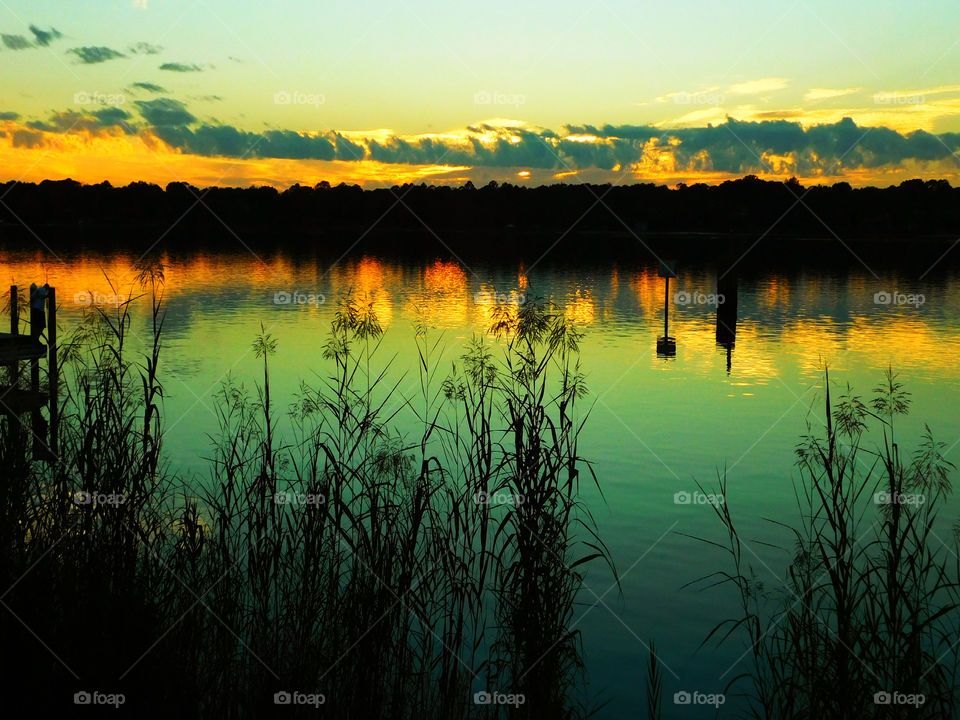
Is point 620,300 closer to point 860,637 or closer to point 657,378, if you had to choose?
point 657,378

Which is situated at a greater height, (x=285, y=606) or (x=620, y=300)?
(x=620, y=300)

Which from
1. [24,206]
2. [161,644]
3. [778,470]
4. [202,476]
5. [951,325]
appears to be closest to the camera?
[161,644]

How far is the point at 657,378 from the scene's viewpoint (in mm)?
24953

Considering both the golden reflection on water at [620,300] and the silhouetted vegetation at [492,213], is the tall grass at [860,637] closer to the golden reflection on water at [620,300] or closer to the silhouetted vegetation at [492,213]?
the golden reflection on water at [620,300]

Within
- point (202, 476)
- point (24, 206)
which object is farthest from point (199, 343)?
point (24, 206)

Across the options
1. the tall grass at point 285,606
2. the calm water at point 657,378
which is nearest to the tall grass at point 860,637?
the calm water at point 657,378

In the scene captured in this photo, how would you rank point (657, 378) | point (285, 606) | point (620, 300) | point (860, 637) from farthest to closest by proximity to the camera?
point (620, 300)
point (657, 378)
point (285, 606)
point (860, 637)

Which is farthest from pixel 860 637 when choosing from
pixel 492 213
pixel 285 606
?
pixel 492 213

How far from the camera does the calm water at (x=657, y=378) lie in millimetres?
10375

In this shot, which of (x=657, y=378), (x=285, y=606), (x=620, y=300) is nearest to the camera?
(x=285, y=606)

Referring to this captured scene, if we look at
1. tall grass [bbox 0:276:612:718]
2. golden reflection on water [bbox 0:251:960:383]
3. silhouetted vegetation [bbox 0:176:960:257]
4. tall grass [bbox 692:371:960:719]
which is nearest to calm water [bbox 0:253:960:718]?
golden reflection on water [bbox 0:251:960:383]

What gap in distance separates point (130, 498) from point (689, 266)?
75096 mm

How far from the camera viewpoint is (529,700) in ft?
24.6

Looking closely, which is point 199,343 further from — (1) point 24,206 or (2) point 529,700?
(1) point 24,206
